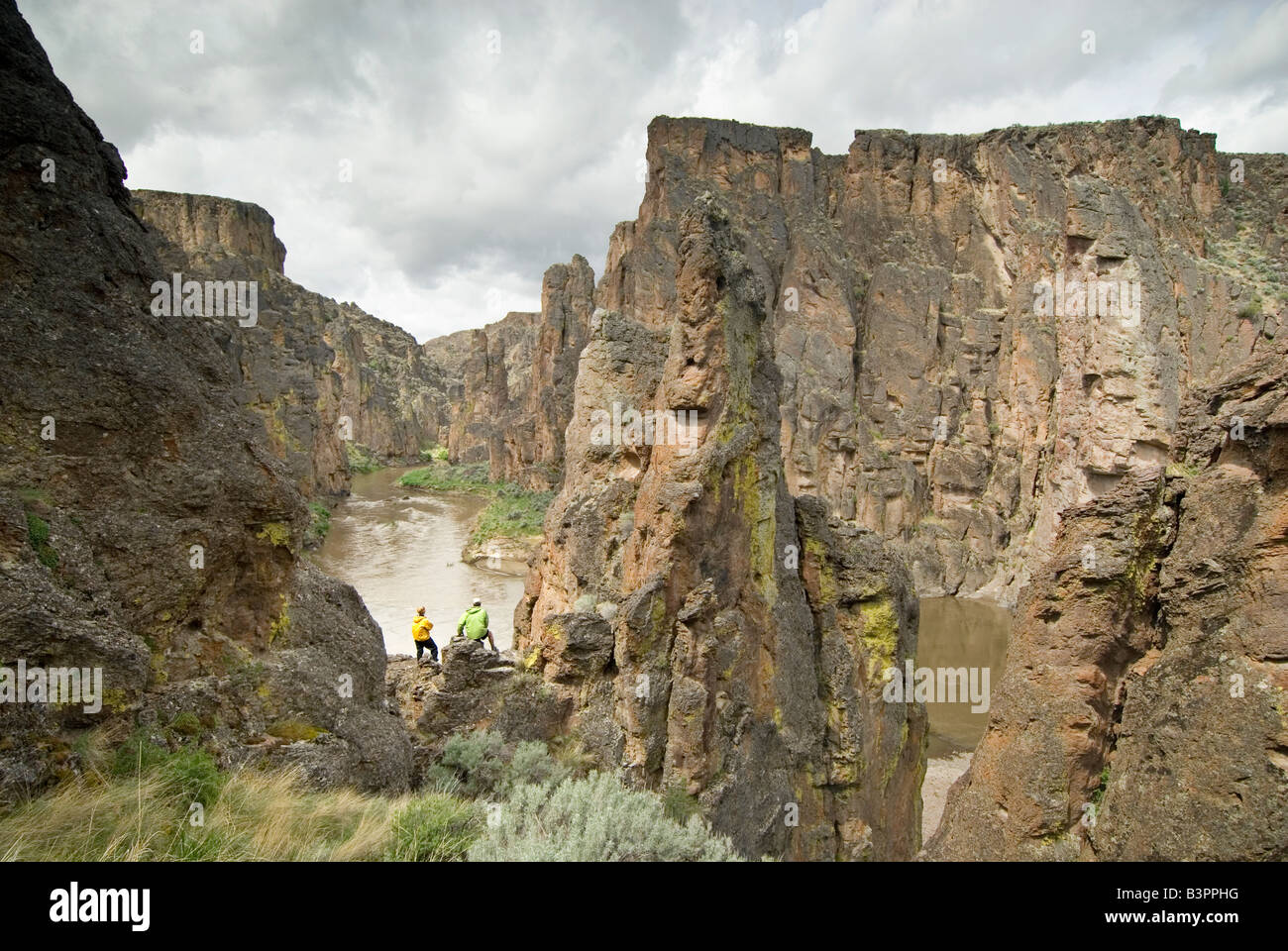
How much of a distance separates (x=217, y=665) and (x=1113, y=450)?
3155cm

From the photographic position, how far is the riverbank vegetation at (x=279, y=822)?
3.38 meters

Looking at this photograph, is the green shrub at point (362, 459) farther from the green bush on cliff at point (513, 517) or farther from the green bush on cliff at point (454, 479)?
the green bush on cliff at point (513, 517)

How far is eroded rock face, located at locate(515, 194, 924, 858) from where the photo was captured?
28.9 feet

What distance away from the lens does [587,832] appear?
488cm

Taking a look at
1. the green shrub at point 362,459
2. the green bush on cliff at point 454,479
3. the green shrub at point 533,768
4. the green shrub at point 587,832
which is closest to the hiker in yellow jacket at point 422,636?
the green shrub at point 533,768

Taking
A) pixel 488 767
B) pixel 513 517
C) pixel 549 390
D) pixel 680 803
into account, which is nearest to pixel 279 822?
pixel 488 767

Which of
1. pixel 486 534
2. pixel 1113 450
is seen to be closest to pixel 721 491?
pixel 1113 450

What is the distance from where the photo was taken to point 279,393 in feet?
114

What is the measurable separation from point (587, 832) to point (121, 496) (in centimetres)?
398

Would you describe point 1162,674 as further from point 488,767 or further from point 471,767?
point 471,767

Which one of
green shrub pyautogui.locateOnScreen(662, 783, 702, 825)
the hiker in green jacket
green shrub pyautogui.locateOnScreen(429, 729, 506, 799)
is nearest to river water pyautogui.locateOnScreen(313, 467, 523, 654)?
the hiker in green jacket

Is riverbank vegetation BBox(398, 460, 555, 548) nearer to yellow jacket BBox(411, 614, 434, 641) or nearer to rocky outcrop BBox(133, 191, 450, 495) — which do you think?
rocky outcrop BBox(133, 191, 450, 495)

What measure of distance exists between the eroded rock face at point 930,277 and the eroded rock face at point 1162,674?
1187 inches
